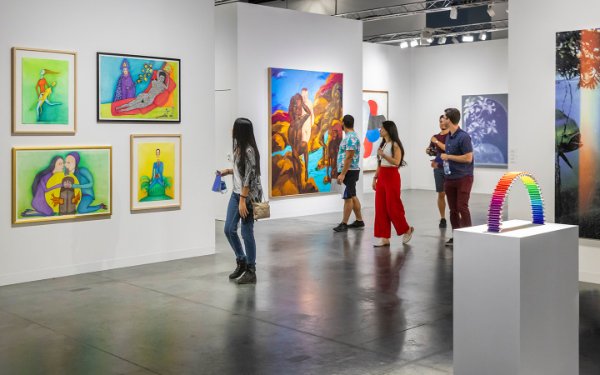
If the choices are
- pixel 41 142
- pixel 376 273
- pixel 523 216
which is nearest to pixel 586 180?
pixel 523 216

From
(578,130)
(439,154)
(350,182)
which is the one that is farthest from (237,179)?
(439,154)

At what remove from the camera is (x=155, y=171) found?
30.6 feet

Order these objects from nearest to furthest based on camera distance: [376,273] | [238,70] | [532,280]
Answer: [532,280], [376,273], [238,70]

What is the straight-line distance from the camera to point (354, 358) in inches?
212

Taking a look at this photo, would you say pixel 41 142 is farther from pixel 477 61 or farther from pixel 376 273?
pixel 477 61

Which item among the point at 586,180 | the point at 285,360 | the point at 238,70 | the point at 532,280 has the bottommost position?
the point at 285,360

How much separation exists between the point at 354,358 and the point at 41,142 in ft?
15.2

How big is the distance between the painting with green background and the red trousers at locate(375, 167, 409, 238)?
4354mm

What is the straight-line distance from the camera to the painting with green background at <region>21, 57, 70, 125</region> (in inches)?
317

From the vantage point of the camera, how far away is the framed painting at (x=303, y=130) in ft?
46.0

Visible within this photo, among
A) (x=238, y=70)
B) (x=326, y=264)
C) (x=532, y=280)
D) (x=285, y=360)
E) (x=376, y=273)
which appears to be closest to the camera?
(x=532, y=280)

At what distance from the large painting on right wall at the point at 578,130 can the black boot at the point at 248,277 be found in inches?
135

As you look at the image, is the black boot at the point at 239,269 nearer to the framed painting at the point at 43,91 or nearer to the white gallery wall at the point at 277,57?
the framed painting at the point at 43,91

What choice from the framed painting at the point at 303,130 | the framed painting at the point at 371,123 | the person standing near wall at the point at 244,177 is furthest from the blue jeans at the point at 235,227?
the framed painting at the point at 371,123
